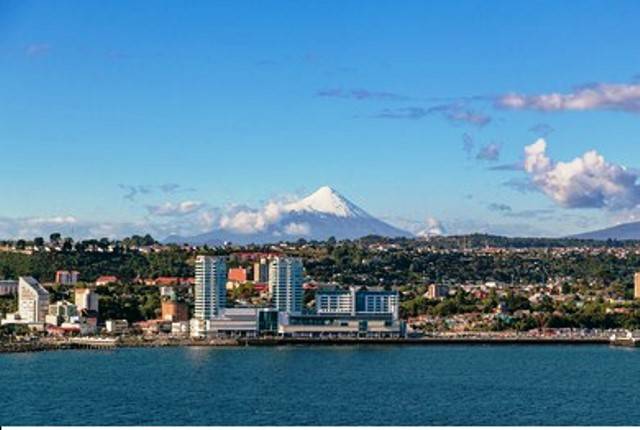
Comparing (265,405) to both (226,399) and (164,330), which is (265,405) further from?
(164,330)

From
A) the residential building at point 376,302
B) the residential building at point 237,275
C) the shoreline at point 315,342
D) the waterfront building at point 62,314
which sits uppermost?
the residential building at point 237,275

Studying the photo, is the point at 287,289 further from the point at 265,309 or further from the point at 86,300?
the point at 86,300

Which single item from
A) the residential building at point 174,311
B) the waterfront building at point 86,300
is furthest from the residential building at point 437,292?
the waterfront building at point 86,300

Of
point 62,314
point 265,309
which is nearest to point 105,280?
point 62,314

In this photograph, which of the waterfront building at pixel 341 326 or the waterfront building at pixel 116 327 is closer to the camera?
the waterfront building at pixel 341 326

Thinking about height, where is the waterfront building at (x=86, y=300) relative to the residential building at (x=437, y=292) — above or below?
below

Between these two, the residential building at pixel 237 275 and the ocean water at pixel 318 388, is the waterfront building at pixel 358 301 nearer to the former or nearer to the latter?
the ocean water at pixel 318 388

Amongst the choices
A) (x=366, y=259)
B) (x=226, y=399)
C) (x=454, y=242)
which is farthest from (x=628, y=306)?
(x=454, y=242)

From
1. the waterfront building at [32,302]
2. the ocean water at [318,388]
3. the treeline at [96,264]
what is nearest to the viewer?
the ocean water at [318,388]

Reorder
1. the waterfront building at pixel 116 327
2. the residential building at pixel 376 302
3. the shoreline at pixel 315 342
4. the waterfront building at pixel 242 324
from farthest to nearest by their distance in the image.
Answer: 1. the residential building at pixel 376 302
2. the waterfront building at pixel 116 327
3. the waterfront building at pixel 242 324
4. the shoreline at pixel 315 342
